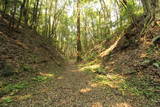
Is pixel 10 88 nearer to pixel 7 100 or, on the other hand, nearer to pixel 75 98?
pixel 7 100

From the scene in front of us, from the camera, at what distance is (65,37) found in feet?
123

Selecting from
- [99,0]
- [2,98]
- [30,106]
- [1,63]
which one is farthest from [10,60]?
[99,0]

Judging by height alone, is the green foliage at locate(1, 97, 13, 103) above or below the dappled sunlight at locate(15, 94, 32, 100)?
above

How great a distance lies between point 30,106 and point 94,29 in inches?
1082

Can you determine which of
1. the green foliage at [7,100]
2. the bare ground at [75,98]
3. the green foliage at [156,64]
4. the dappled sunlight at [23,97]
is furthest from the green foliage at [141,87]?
the green foliage at [7,100]

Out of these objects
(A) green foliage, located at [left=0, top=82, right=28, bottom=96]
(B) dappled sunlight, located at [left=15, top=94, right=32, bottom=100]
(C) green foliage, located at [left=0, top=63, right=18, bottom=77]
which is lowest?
(B) dappled sunlight, located at [left=15, top=94, right=32, bottom=100]

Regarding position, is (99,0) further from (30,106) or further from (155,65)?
(30,106)

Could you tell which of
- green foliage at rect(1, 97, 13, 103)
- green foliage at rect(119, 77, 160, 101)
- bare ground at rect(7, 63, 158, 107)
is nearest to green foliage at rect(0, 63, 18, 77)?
bare ground at rect(7, 63, 158, 107)

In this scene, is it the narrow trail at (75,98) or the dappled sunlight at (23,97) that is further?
the dappled sunlight at (23,97)

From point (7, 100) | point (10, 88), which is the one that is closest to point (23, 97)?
point (7, 100)

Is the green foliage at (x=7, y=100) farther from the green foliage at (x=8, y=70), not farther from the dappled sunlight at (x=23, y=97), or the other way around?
the green foliage at (x=8, y=70)

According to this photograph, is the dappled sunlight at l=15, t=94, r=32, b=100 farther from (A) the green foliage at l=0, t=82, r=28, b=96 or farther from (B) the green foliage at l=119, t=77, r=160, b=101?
(B) the green foliage at l=119, t=77, r=160, b=101

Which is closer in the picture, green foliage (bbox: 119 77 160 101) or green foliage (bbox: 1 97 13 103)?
green foliage (bbox: 1 97 13 103)

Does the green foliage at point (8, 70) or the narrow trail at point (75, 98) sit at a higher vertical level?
the green foliage at point (8, 70)
